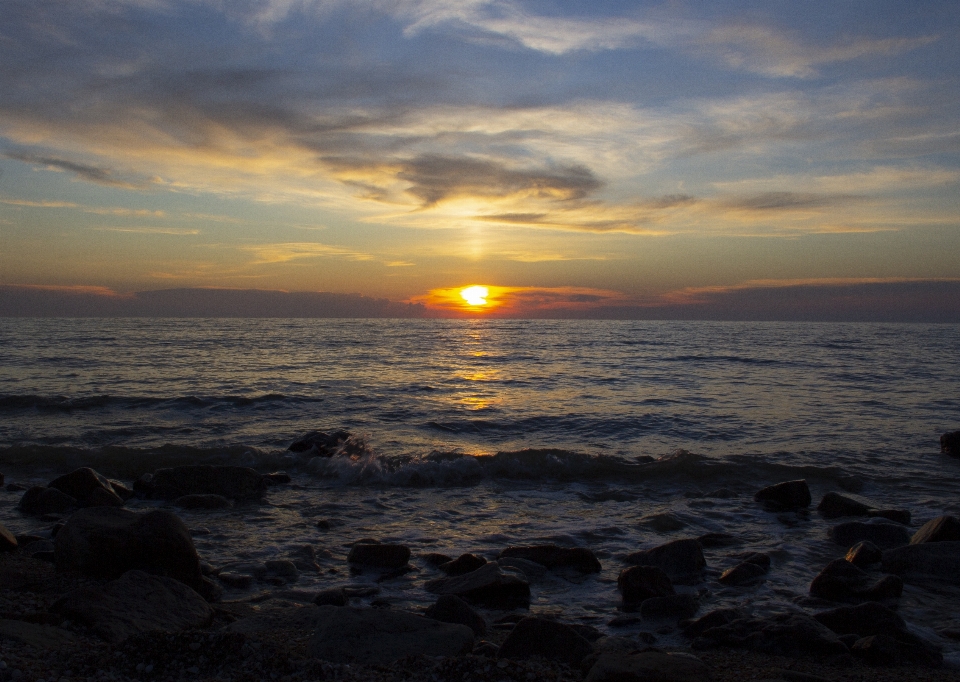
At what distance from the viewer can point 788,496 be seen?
934cm

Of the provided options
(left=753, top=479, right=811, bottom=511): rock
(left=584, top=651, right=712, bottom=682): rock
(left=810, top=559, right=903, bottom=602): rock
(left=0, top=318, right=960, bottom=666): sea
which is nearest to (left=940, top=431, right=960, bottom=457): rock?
(left=0, top=318, right=960, bottom=666): sea

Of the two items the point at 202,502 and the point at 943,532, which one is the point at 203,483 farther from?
the point at 943,532

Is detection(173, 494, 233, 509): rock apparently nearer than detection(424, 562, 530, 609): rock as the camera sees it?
No

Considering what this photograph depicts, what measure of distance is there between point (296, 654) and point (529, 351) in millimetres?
40255

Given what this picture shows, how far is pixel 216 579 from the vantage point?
635 centimetres

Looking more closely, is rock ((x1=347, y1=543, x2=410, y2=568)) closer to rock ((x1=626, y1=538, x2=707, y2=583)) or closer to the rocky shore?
the rocky shore

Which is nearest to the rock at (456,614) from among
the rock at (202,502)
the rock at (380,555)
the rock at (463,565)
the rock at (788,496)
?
the rock at (463,565)

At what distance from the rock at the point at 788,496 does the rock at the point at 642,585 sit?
4.16 m

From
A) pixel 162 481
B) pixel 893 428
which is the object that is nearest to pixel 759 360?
pixel 893 428

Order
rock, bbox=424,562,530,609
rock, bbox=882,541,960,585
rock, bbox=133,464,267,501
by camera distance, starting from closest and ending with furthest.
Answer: rock, bbox=424,562,530,609, rock, bbox=882,541,960,585, rock, bbox=133,464,267,501

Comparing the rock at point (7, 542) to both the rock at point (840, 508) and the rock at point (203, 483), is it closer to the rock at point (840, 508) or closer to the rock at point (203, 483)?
the rock at point (203, 483)

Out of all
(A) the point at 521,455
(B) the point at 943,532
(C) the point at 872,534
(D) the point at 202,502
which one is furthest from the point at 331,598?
(B) the point at 943,532

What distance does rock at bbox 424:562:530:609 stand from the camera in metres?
5.88

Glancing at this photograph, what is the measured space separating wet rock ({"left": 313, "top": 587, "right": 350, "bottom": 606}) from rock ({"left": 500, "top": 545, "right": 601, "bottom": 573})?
1.95 m
